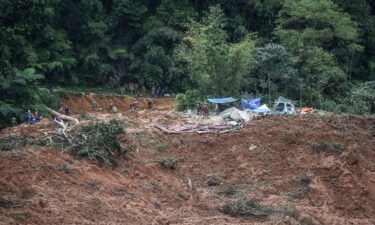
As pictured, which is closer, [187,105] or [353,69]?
[187,105]

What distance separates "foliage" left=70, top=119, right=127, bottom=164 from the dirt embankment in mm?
18082

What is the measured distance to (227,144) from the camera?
18969 millimetres

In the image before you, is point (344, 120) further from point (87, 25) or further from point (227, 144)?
point (87, 25)

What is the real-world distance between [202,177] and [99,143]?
3471 mm

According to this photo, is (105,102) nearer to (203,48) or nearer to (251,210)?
(203,48)

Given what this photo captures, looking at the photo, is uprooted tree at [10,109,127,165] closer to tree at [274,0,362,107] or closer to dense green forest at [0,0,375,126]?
dense green forest at [0,0,375,126]

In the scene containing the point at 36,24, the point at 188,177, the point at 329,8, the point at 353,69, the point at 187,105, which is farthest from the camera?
the point at 353,69

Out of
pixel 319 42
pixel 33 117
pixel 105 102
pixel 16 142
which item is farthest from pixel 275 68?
pixel 16 142

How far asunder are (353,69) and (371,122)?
68.0ft

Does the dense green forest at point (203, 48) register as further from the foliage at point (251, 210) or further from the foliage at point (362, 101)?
the foliage at point (251, 210)

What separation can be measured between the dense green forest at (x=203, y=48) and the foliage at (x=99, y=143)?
35.2ft

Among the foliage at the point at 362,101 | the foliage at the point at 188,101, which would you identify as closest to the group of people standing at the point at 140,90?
the foliage at the point at 188,101

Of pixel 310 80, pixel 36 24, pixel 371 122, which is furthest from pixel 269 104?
pixel 36 24

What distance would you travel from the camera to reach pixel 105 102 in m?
34.8
